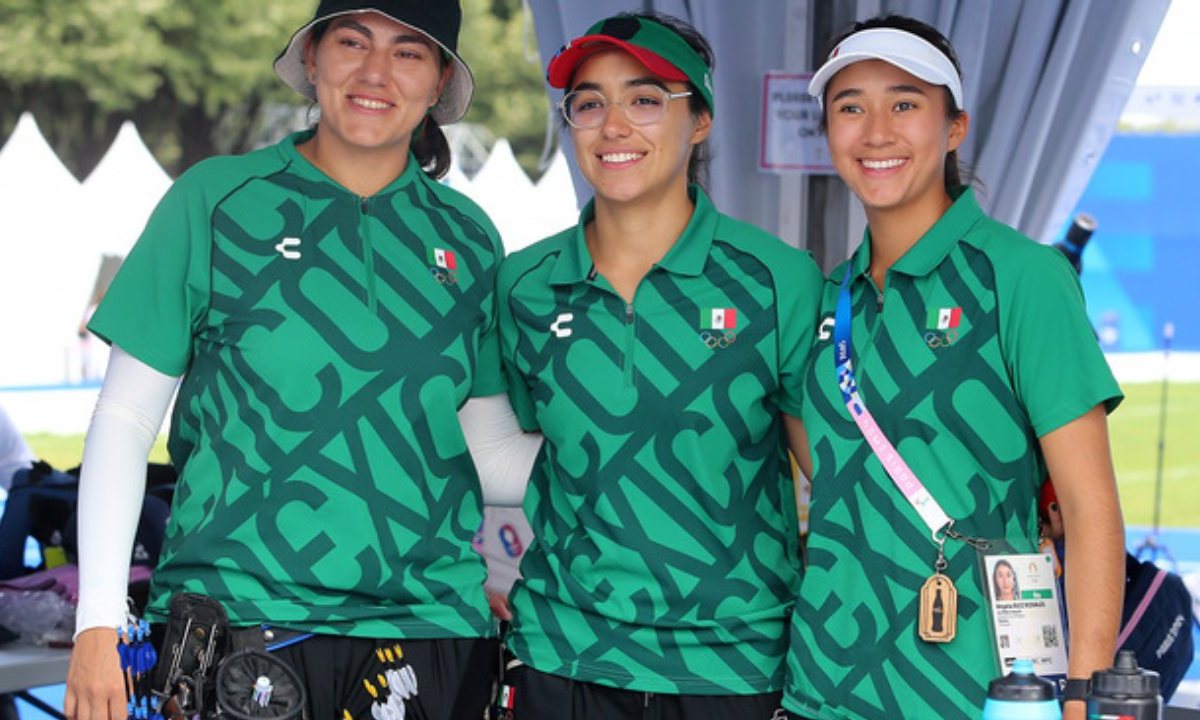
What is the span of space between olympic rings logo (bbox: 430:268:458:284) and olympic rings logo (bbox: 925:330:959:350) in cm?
75

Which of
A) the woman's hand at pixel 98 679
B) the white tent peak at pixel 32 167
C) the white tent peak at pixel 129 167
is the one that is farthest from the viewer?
the white tent peak at pixel 32 167

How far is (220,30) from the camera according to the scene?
771 inches

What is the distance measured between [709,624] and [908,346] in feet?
1.65

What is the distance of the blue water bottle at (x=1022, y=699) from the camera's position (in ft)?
4.60

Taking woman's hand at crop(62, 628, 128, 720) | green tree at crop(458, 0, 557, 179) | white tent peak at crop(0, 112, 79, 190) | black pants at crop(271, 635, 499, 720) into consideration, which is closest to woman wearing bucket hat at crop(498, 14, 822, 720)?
Result: black pants at crop(271, 635, 499, 720)

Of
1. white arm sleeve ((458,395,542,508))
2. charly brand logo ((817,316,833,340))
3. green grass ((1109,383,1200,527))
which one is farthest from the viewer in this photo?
green grass ((1109,383,1200,527))

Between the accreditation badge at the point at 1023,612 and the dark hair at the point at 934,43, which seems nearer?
the accreditation badge at the point at 1023,612

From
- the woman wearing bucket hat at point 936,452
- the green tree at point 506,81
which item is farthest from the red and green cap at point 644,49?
the green tree at point 506,81

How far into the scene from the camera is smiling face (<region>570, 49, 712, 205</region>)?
2.36 m

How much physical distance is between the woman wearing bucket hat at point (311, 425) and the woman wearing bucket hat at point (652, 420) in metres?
0.14

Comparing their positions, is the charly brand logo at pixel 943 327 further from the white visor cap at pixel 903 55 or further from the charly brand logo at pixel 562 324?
the charly brand logo at pixel 562 324

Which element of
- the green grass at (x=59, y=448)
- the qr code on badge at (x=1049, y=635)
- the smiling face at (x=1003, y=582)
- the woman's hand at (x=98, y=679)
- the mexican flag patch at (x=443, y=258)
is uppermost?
the mexican flag patch at (x=443, y=258)

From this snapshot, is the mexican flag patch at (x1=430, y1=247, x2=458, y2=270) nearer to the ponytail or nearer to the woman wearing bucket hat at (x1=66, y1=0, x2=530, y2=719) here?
the woman wearing bucket hat at (x1=66, y1=0, x2=530, y2=719)

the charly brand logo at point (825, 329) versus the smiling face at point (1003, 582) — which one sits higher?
the charly brand logo at point (825, 329)
